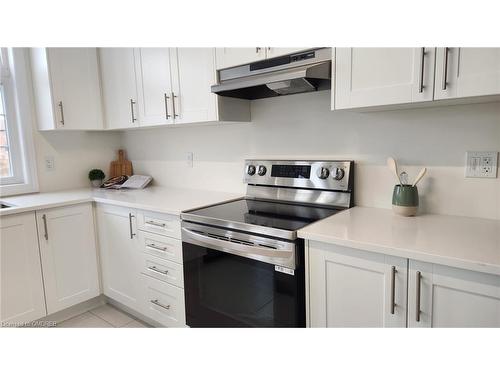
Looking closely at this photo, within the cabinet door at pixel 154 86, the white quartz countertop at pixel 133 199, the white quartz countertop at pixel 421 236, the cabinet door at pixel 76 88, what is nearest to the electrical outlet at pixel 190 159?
the white quartz countertop at pixel 133 199

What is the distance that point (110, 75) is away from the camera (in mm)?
2621

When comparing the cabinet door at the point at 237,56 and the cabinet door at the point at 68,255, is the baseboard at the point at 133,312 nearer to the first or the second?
the cabinet door at the point at 68,255

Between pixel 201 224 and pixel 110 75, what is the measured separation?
5.40 ft

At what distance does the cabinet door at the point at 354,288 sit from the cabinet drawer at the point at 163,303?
0.85m

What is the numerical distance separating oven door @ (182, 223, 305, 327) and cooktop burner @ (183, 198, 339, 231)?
8 cm

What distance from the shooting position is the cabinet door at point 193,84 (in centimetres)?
197

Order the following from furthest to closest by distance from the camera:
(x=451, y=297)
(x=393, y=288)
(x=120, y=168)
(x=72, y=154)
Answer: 1. (x=120, y=168)
2. (x=72, y=154)
3. (x=393, y=288)
4. (x=451, y=297)

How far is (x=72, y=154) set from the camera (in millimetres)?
2836

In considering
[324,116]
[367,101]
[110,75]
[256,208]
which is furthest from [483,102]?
[110,75]

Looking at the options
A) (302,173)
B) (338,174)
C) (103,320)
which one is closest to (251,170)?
(302,173)

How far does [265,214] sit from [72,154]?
1999mm

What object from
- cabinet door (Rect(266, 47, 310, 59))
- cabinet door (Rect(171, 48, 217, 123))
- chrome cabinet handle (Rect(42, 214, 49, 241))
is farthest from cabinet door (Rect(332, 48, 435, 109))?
chrome cabinet handle (Rect(42, 214, 49, 241))

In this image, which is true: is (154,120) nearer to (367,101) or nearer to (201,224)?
(201,224)

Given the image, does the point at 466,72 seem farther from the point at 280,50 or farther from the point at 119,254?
the point at 119,254
